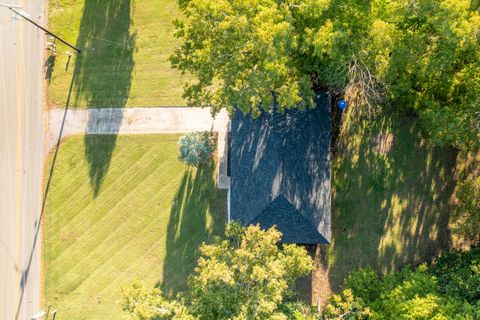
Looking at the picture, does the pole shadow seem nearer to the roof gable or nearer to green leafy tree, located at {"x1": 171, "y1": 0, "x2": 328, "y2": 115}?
green leafy tree, located at {"x1": 171, "y1": 0, "x2": 328, "y2": 115}

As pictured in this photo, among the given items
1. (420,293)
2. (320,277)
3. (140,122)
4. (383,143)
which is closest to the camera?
(420,293)

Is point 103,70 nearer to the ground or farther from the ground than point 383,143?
farther from the ground

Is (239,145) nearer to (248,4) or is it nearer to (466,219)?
(248,4)

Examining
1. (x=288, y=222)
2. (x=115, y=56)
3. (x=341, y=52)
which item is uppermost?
(x=341, y=52)

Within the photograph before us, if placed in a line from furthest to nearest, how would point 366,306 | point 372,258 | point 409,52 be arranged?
1. point 372,258
2. point 366,306
3. point 409,52

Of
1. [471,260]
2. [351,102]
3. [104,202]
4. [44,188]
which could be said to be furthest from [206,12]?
[471,260]

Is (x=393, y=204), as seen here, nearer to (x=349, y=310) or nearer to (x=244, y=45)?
(x=349, y=310)

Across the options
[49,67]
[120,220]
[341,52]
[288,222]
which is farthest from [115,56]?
[288,222]
